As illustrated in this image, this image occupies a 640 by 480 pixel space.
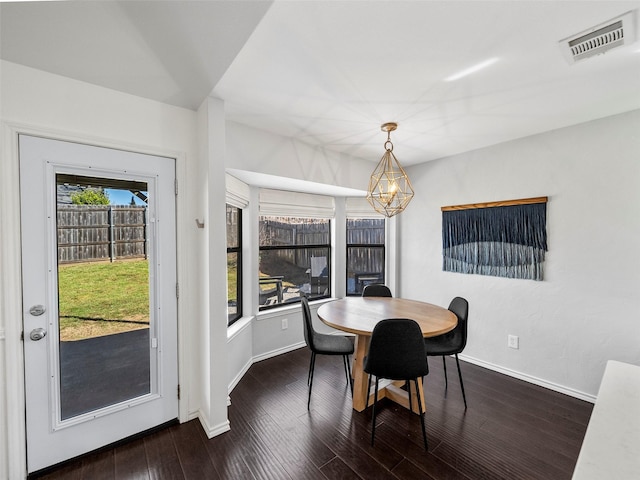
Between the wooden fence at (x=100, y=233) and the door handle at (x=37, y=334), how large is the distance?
17.0 inches

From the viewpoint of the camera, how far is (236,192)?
278 cm

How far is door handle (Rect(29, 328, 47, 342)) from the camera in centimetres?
167

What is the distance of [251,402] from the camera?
2.45 m

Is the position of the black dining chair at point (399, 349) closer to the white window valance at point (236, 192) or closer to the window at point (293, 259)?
the white window valance at point (236, 192)

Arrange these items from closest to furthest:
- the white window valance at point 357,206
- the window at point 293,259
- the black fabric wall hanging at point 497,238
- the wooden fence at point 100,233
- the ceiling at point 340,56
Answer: the ceiling at point 340,56 < the wooden fence at point 100,233 < the black fabric wall hanging at point 497,238 < the window at point 293,259 < the white window valance at point 357,206

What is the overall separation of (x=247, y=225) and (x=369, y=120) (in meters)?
1.75

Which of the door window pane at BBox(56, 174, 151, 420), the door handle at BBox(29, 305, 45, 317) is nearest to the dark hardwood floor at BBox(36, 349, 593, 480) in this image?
the door window pane at BBox(56, 174, 151, 420)

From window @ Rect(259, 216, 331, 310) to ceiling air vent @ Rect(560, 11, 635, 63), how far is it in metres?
2.96

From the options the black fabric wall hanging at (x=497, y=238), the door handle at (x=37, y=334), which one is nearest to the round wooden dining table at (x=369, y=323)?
the black fabric wall hanging at (x=497, y=238)

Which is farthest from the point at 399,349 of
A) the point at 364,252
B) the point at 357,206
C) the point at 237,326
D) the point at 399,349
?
the point at 357,206

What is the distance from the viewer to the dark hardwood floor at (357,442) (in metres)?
1.73

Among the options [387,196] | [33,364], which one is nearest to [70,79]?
[33,364]

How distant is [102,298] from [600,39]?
3.39m

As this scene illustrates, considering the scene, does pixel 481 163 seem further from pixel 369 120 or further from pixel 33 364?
pixel 33 364
